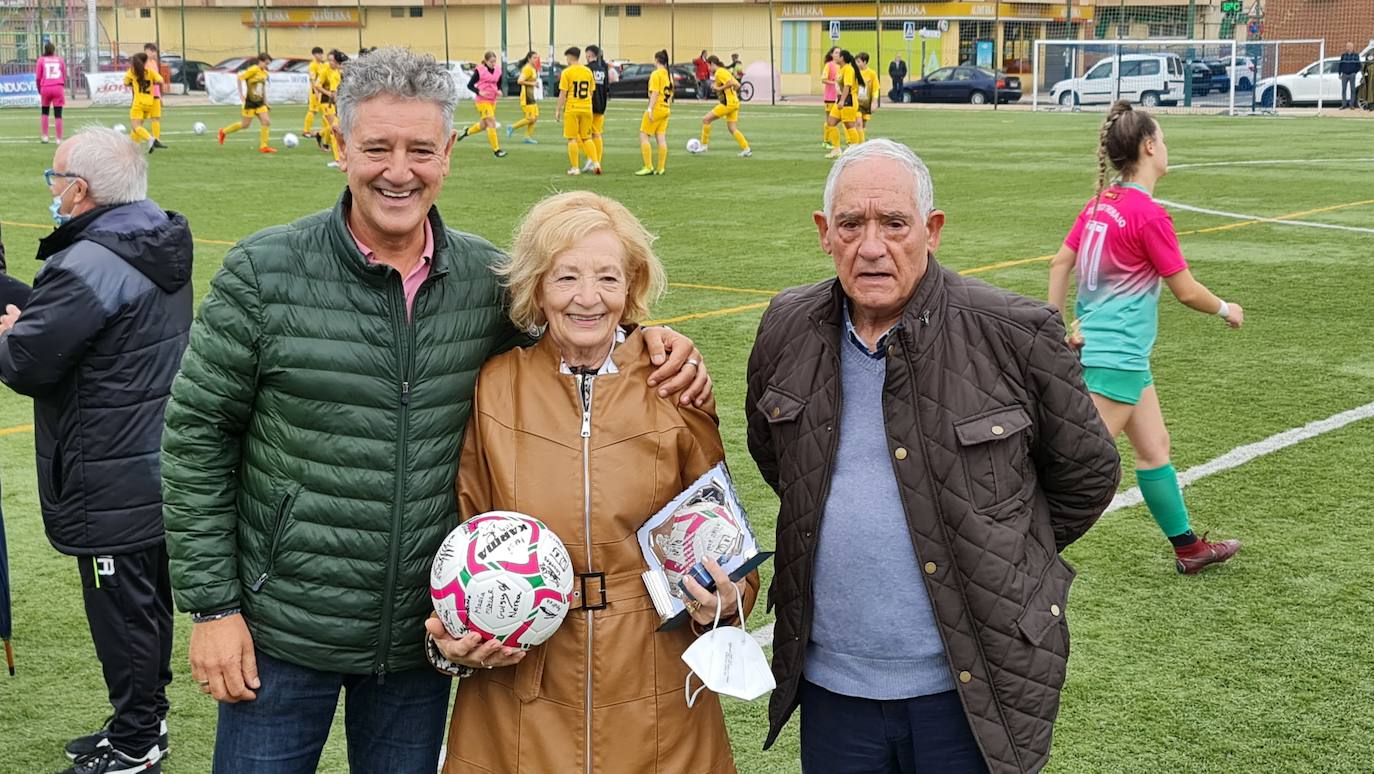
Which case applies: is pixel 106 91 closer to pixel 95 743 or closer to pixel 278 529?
pixel 95 743

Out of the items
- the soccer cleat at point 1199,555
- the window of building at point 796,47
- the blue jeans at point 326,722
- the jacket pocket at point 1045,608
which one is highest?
the window of building at point 796,47

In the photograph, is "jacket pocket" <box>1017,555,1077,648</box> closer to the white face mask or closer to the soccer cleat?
the white face mask

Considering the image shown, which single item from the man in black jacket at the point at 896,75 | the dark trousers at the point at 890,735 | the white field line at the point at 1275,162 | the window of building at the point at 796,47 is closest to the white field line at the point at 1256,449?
the dark trousers at the point at 890,735

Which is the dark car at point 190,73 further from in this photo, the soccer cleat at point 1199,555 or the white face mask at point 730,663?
the white face mask at point 730,663

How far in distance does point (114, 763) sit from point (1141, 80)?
42075 millimetres

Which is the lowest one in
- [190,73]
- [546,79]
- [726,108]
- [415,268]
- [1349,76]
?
[415,268]

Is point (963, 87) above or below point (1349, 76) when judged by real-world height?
above

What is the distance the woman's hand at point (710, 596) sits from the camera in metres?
3.05

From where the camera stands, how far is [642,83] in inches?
2199

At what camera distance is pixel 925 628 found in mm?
3004

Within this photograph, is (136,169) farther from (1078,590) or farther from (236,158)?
(236,158)

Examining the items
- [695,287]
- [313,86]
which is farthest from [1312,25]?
[695,287]

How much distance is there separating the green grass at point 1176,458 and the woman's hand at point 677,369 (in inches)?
33.3

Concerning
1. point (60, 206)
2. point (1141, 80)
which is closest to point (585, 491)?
point (60, 206)
